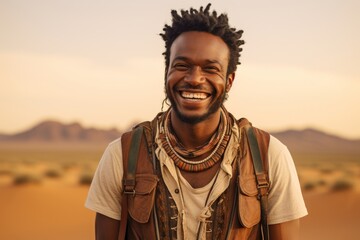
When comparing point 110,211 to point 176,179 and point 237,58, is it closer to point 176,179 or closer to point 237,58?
point 176,179

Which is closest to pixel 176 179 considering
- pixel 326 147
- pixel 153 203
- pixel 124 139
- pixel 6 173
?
pixel 153 203

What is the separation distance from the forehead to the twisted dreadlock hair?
0.12 feet

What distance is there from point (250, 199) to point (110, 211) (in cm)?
80

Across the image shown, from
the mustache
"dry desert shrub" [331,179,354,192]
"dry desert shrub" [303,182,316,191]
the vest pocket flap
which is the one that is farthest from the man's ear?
"dry desert shrub" [303,182,316,191]

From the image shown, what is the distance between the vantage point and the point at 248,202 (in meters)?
3.23

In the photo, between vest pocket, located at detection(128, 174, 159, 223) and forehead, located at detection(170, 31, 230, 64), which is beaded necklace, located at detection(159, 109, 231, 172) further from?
forehead, located at detection(170, 31, 230, 64)

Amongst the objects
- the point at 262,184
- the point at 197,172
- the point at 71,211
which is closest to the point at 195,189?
the point at 197,172

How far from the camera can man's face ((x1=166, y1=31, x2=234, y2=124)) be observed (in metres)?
3.23

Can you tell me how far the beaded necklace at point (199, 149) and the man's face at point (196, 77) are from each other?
164 millimetres

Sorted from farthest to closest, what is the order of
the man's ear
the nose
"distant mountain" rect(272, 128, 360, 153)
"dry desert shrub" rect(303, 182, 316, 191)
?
"distant mountain" rect(272, 128, 360, 153) → "dry desert shrub" rect(303, 182, 316, 191) → the man's ear → the nose

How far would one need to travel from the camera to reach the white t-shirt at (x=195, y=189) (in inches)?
128

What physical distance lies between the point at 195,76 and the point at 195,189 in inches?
24.6

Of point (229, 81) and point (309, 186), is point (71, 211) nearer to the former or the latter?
point (309, 186)

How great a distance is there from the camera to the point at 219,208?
3.26m
